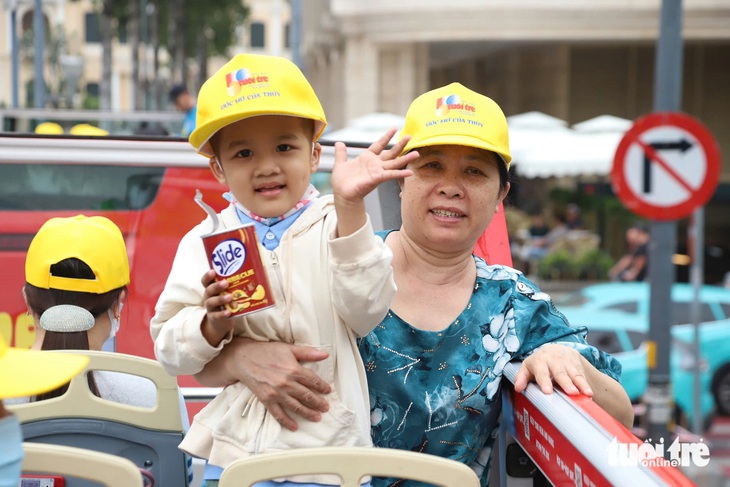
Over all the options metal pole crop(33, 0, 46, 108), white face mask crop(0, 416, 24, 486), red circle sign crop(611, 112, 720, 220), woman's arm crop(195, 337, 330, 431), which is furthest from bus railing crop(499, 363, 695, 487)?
metal pole crop(33, 0, 46, 108)

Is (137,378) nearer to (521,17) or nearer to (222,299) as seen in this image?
(222,299)

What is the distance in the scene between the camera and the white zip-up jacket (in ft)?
7.75

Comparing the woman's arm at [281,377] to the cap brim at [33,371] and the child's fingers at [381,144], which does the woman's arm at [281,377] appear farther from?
the cap brim at [33,371]

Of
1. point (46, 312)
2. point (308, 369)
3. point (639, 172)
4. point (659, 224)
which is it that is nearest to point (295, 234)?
point (308, 369)

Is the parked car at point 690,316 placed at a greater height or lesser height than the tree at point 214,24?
lesser

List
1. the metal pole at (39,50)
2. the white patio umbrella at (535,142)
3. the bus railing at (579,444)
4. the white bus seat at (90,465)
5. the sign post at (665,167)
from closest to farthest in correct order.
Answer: the bus railing at (579,444) → the white bus seat at (90,465) → the sign post at (665,167) → the white patio umbrella at (535,142) → the metal pole at (39,50)

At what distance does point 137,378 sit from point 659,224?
625 centimetres

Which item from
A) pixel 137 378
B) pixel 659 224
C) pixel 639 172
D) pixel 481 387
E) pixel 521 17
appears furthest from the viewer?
pixel 521 17

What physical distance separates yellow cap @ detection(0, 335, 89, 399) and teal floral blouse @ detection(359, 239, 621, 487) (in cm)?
109

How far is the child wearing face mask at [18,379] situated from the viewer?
159 cm

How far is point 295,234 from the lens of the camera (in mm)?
2443

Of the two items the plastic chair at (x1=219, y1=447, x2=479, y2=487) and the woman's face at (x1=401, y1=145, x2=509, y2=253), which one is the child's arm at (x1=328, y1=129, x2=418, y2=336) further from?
the woman's face at (x1=401, y1=145, x2=509, y2=253)

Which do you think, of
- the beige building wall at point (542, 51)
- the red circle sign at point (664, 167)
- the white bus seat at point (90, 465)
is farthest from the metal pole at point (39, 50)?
the white bus seat at point (90, 465)

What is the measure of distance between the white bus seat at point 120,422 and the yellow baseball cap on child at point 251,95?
25.5 inches
